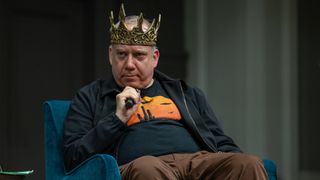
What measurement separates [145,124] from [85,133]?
0.89 ft

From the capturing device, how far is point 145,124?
10.4 feet

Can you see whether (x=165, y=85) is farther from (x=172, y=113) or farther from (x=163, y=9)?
(x=163, y=9)

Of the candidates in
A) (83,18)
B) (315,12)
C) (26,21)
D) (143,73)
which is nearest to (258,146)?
(315,12)

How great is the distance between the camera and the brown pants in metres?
2.77

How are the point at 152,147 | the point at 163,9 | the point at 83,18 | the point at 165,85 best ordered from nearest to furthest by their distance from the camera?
1. the point at 152,147
2. the point at 165,85
3. the point at 83,18
4. the point at 163,9

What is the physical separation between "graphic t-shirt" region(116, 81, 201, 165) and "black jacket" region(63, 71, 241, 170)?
0.04 metres

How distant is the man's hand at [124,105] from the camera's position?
119 inches

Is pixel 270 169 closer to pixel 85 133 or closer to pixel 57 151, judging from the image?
pixel 85 133

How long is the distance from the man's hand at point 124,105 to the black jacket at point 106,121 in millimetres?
26

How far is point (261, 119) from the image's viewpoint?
5461mm

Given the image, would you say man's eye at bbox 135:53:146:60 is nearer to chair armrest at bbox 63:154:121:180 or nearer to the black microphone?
the black microphone

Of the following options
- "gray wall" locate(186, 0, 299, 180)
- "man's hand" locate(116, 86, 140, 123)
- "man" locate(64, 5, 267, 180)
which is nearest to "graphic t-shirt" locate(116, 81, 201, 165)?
"man" locate(64, 5, 267, 180)

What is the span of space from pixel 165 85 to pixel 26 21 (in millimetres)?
1595

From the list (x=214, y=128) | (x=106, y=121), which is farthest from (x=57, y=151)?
(x=214, y=128)
